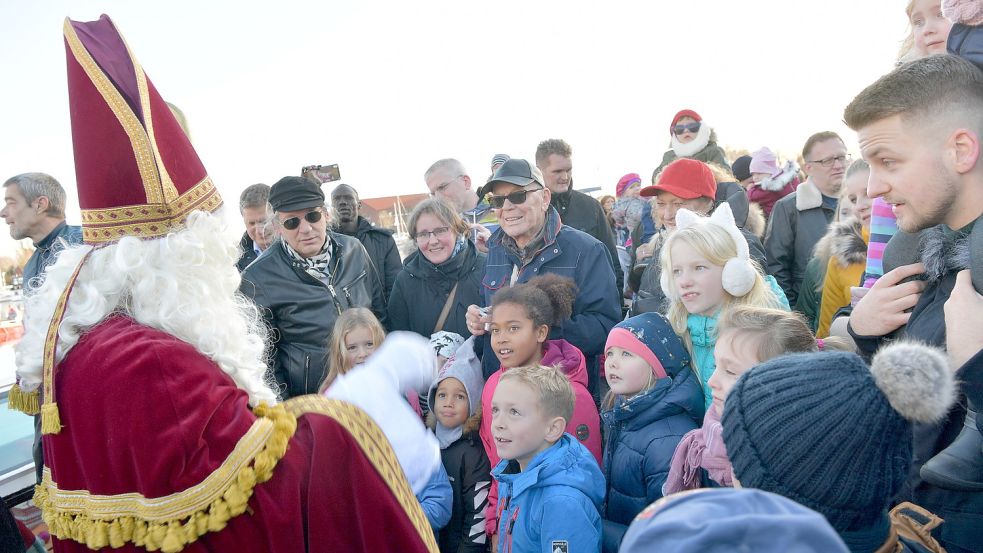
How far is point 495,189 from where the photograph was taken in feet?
11.6

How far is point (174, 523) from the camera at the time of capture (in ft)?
4.42

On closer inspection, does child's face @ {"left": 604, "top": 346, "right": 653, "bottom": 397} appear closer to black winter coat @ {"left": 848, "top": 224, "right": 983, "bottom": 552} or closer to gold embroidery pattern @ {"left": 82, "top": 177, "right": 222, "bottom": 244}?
black winter coat @ {"left": 848, "top": 224, "right": 983, "bottom": 552}

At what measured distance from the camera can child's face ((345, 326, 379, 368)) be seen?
11.3 ft

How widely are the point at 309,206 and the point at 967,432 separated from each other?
3.28 m

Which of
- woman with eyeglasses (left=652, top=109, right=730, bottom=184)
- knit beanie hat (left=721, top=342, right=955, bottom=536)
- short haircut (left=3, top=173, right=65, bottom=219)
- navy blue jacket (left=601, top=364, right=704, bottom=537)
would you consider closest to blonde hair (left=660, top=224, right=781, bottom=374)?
navy blue jacket (left=601, top=364, right=704, bottom=537)

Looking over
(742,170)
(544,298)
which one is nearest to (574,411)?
(544,298)

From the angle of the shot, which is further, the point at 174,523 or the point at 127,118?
the point at 127,118

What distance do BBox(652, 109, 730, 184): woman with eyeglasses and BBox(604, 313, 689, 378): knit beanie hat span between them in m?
3.11

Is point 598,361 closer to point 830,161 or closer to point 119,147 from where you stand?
point 830,161

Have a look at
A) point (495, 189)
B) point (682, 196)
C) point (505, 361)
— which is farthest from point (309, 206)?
point (682, 196)

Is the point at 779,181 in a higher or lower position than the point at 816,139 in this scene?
lower

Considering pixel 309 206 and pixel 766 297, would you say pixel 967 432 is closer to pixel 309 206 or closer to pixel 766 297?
pixel 766 297

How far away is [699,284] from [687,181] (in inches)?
46.0

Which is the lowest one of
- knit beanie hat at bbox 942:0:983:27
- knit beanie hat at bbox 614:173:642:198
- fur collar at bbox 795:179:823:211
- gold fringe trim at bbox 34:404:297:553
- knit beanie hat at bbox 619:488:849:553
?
gold fringe trim at bbox 34:404:297:553
